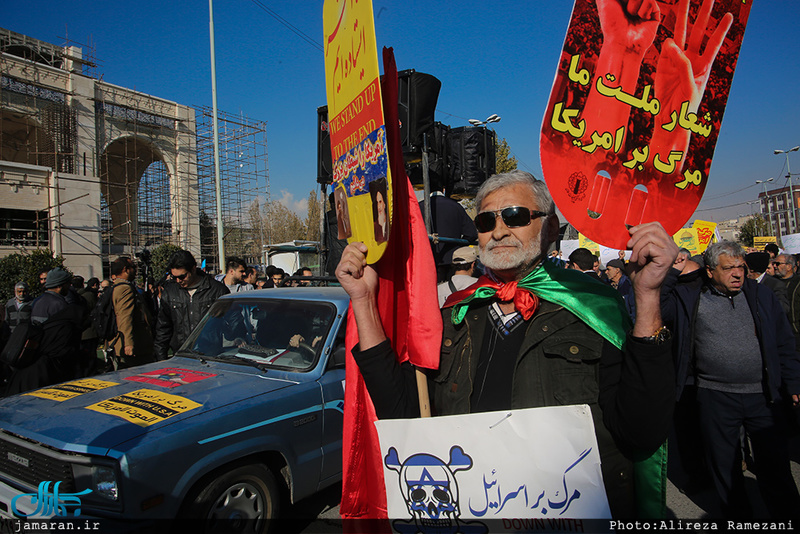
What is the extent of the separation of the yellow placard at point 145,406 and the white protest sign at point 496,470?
198cm

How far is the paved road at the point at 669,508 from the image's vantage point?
12.4ft

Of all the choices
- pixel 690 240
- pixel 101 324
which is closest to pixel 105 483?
pixel 101 324

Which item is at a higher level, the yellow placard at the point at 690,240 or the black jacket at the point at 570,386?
the yellow placard at the point at 690,240

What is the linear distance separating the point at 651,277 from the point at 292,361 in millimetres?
3044

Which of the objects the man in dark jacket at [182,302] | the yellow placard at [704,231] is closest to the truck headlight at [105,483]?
the man in dark jacket at [182,302]

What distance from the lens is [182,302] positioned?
5773 millimetres

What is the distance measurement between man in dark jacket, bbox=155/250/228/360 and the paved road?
8.72 ft

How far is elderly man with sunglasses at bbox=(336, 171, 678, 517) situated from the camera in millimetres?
1454

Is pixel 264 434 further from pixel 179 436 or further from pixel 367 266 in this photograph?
pixel 367 266

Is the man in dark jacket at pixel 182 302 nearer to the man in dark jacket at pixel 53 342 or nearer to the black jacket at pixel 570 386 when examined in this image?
the man in dark jacket at pixel 53 342

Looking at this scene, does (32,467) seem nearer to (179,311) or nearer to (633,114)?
(179,311)

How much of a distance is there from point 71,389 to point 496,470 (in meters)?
3.34

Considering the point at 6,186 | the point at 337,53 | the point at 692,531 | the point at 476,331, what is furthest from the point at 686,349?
the point at 6,186

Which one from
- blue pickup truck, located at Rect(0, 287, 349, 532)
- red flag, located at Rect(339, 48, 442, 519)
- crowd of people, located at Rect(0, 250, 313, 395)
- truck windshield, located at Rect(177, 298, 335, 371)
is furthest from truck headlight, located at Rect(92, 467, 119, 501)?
crowd of people, located at Rect(0, 250, 313, 395)
